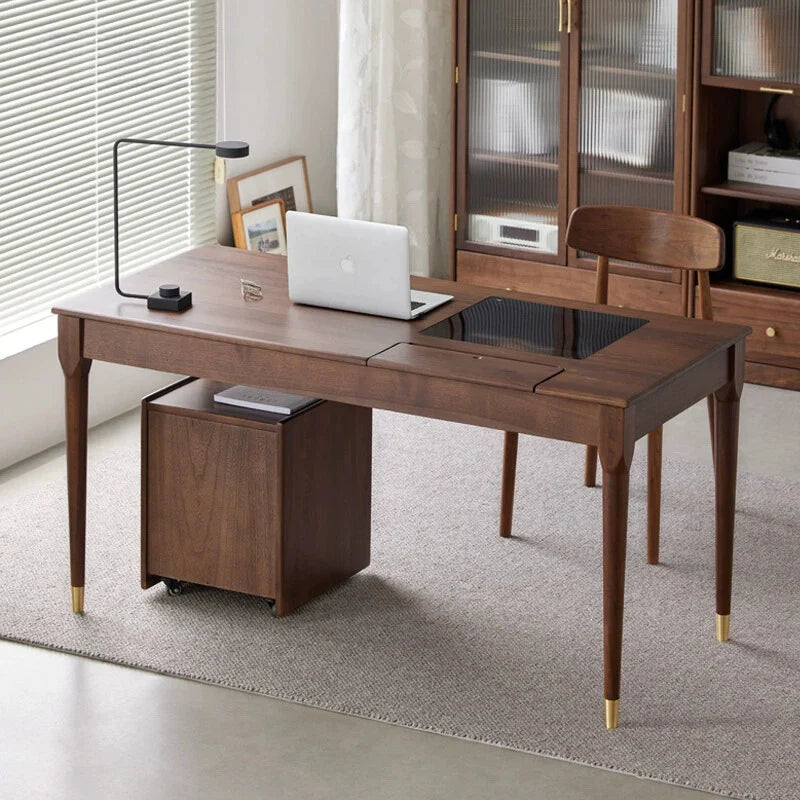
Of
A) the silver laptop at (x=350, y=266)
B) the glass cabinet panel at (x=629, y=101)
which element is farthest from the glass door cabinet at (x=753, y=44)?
the silver laptop at (x=350, y=266)

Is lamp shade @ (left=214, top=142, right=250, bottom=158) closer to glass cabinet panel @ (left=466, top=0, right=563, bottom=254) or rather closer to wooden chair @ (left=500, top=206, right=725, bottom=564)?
wooden chair @ (left=500, top=206, right=725, bottom=564)

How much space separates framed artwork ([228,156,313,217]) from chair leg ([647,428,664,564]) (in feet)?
7.22

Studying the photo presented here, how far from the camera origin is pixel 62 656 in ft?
12.5

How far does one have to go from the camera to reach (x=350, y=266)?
3699mm

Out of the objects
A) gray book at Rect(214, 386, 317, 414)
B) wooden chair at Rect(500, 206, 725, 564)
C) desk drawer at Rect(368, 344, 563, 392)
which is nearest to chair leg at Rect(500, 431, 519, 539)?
wooden chair at Rect(500, 206, 725, 564)

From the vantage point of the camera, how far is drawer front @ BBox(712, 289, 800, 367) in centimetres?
547

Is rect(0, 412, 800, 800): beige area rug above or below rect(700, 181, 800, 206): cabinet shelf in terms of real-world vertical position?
below

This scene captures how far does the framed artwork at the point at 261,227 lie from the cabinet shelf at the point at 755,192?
1551 millimetres

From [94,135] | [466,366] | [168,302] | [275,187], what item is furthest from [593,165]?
[466,366]

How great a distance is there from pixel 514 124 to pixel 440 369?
105 inches

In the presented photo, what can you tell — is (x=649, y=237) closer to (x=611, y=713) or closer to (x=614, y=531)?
(x=614, y=531)

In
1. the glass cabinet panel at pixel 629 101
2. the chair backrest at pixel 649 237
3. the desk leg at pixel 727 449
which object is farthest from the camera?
the glass cabinet panel at pixel 629 101

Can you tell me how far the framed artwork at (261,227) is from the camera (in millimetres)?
5938

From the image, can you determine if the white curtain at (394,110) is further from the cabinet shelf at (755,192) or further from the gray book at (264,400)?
the gray book at (264,400)
